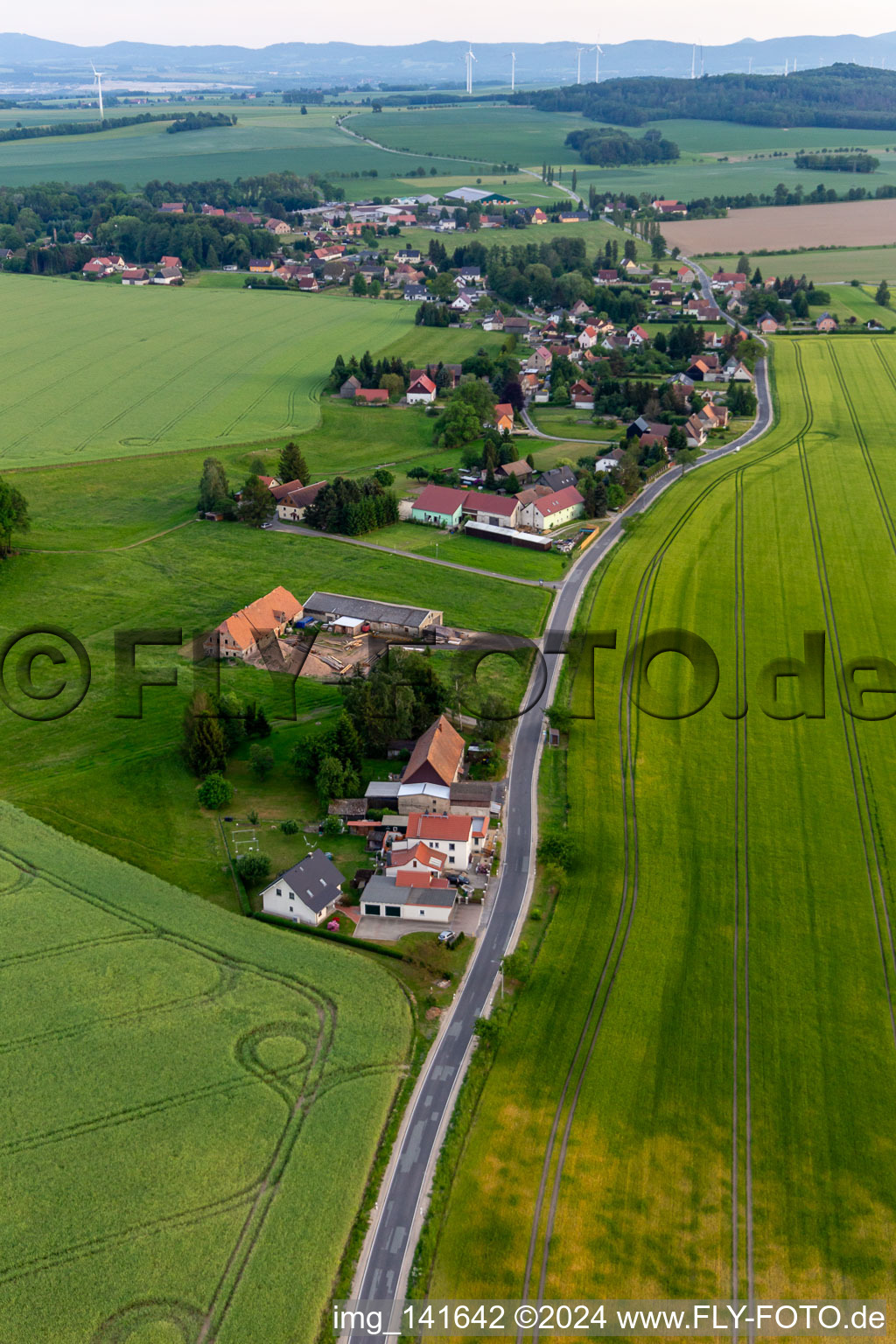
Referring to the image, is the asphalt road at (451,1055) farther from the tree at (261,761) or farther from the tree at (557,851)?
the tree at (261,761)

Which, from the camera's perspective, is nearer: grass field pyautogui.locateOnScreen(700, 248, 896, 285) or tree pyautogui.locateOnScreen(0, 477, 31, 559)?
tree pyautogui.locateOnScreen(0, 477, 31, 559)

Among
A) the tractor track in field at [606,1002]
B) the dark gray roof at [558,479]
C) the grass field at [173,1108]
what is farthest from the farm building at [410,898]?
the dark gray roof at [558,479]

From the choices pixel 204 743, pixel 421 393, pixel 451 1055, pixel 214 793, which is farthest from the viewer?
pixel 421 393

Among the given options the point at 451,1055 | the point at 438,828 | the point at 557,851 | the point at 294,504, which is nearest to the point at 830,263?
the point at 294,504

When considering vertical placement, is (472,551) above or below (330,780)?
above

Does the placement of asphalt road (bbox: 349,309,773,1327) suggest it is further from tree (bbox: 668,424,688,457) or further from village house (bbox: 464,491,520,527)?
tree (bbox: 668,424,688,457)

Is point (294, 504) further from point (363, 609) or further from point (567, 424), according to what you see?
point (567, 424)

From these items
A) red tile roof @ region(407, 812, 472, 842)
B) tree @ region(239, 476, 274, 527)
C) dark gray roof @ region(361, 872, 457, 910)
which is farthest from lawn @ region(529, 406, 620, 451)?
dark gray roof @ region(361, 872, 457, 910)
